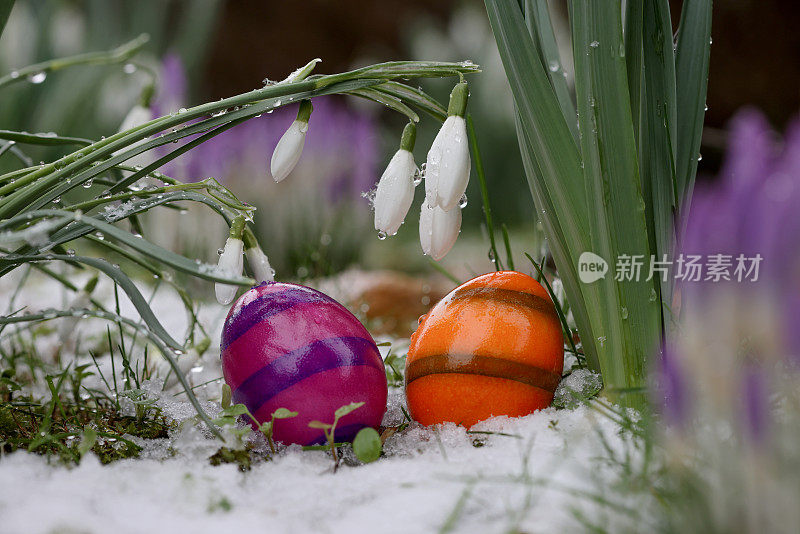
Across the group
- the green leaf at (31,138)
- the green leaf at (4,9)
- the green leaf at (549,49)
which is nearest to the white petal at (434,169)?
the green leaf at (549,49)

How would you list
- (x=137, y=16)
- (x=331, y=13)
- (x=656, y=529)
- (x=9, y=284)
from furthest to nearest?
(x=331, y=13), (x=137, y=16), (x=9, y=284), (x=656, y=529)

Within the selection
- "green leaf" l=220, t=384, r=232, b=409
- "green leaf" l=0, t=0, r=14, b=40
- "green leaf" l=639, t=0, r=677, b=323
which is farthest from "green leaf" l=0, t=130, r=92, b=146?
"green leaf" l=639, t=0, r=677, b=323

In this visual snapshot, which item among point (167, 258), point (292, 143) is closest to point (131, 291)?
point (167, 258)

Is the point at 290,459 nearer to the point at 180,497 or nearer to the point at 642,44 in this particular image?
the point at 180,497

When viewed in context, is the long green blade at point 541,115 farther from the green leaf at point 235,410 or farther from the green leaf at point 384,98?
the green leaf at point 235,410

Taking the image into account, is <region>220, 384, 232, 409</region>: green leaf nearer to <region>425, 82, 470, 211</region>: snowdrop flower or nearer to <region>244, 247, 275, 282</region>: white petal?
<region>244, 247, 275, 282</region>: white petal

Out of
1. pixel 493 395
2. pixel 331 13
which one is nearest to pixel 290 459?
pixel 493 395

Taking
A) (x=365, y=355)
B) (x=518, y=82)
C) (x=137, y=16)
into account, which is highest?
(x=137, y=16)

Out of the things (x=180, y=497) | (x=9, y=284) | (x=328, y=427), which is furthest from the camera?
(x=9, y=284)
